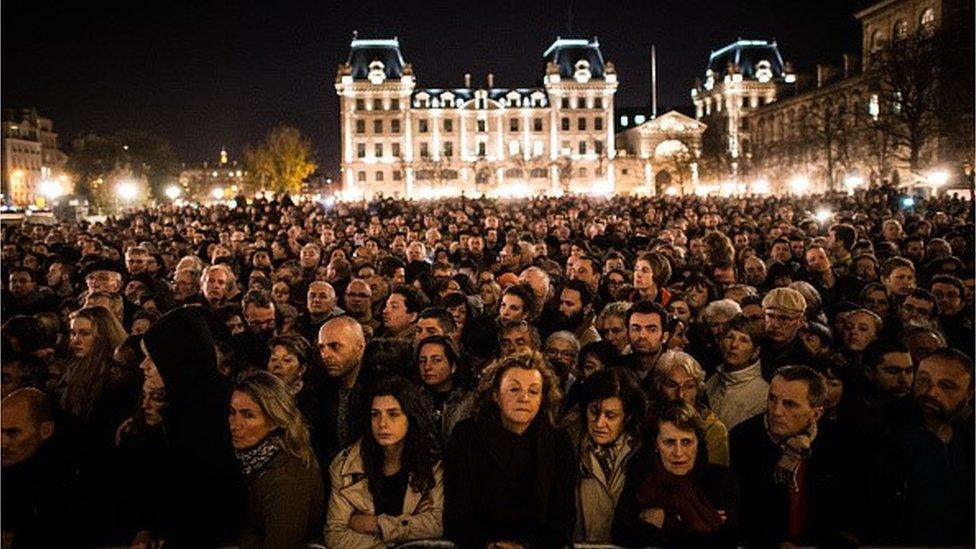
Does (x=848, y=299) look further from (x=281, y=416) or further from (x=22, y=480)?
(x=22, y=480)

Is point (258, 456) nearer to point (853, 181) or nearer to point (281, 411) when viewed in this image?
point (281, 411)

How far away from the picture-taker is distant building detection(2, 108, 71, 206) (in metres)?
96.6

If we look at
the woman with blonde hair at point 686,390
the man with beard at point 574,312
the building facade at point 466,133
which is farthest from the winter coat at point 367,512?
the building facade at point 466,133

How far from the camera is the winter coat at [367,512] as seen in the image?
4.35 meters

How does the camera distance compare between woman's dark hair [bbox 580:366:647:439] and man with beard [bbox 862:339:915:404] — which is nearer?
woman's dark hair [bbox 580:366:647:439]

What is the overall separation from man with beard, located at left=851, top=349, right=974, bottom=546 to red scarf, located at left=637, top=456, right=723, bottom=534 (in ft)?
2.63

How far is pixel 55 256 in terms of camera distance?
1309 cm

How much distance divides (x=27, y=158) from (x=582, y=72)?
66558 mm

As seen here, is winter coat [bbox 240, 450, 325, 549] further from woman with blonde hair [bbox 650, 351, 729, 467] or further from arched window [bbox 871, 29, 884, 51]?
arched window [bbox 871, 29, 884, 51]

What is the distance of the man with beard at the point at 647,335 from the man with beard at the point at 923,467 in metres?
1.88

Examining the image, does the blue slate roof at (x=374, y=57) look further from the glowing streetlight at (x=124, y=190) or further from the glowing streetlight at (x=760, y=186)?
the glowing streetlight at (x=760, y=186)

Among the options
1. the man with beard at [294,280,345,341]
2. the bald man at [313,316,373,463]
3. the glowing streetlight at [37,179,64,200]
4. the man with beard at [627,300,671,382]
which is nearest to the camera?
the bald man at [313,316,373,463]

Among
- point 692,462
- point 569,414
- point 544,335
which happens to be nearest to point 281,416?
point 569,414

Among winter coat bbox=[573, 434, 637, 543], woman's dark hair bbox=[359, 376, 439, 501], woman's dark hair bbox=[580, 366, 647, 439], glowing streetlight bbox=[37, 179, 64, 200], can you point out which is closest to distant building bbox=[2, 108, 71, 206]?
glowing streetlight bbox=[37, 179, 64, 200]
